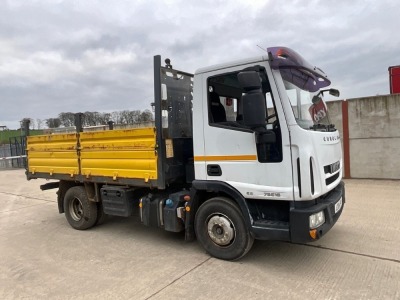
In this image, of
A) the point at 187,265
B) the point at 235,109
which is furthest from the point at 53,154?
the point at 235,109

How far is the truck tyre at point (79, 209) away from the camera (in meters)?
6.02

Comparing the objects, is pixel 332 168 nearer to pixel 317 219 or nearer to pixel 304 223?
pixel 317 219

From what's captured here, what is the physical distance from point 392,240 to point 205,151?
300 centimetres

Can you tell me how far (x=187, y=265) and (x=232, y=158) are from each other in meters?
1.48

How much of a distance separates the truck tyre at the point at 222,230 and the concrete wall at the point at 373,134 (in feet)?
23.2

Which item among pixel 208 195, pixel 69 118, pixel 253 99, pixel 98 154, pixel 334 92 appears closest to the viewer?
pixel 253 99

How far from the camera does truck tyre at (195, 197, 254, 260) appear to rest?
4.12 meters

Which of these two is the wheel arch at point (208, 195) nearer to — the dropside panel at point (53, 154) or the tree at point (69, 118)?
the dropside panel at point (53, 154)

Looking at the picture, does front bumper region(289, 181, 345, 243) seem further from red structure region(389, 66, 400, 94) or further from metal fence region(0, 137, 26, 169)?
metal fence region(0, 137, 26, 169)

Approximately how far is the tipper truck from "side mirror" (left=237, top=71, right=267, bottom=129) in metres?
0.01

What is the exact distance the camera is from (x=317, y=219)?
369 centimetres

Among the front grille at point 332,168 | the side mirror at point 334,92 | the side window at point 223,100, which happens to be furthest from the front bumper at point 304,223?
the side mirror at point 334,92

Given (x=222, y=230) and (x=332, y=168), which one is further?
(x=222, y=230)

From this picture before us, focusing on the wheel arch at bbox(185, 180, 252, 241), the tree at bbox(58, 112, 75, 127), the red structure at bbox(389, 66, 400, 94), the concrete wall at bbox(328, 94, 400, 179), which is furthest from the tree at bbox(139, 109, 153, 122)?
the red structure at bbox(389, 66, 400, 94)
